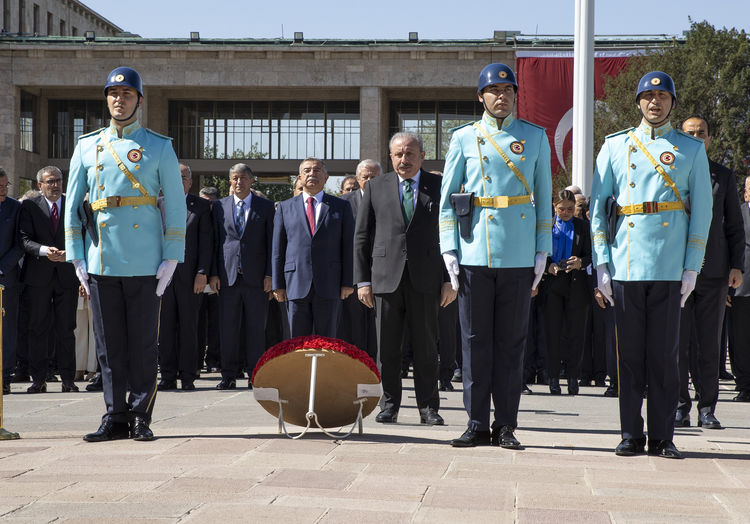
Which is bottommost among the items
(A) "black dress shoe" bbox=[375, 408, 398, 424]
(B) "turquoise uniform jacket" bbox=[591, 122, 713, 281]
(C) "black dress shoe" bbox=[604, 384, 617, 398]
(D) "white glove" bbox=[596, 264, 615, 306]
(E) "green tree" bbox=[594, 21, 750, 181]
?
(C) "black dress shoe" bbox=[604, 384, 617, 398]

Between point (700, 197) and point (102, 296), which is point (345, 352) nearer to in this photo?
point (102, 296)

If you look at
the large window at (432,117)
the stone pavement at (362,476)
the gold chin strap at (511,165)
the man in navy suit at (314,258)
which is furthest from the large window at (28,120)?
the gold chin strap at (511,165)

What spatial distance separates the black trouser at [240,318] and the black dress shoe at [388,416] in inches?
133

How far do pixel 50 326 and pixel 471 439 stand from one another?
6133 mm

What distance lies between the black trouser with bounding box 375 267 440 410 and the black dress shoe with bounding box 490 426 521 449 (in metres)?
1.30

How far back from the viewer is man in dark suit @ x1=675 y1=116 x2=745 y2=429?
8.15 metres

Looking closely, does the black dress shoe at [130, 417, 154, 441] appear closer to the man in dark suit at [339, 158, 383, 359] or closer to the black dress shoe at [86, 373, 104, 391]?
the black dress shoe at [86, 373, 104, 391]

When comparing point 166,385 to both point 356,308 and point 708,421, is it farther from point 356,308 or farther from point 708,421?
point 708,421

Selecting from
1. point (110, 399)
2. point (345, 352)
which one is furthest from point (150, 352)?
point (345, 352)

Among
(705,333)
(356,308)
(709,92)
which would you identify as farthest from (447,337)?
(709,92)

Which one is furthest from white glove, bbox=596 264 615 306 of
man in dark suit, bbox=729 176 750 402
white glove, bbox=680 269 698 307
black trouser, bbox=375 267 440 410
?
man in dark suit, bbox=729 176 750 402

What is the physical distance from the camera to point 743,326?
1155 centimetres

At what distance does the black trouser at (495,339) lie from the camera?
6750 millimetres

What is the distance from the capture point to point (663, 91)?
667cm
